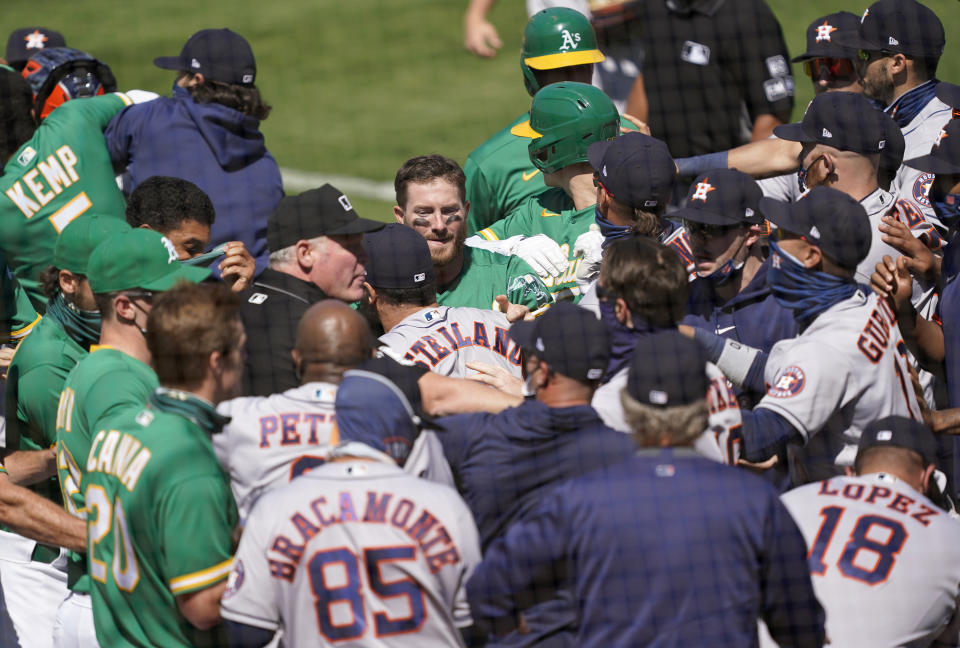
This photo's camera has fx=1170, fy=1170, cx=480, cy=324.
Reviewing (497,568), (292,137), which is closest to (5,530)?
(497,568)

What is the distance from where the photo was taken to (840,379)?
3.64 m

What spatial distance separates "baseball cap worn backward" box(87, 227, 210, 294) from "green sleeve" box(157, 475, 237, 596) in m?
0.77

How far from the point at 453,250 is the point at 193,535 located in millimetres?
1945

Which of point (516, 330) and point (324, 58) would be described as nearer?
point (516, 330)

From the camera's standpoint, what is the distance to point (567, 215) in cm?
495

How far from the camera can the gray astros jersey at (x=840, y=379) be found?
361 cm

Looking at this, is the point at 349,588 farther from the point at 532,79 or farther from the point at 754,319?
the point at 532,79

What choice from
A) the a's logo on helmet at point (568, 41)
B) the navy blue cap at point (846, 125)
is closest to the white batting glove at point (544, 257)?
the navy blue cap at point (846, 125)

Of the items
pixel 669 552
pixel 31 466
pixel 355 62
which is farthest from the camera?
pixel 355 62

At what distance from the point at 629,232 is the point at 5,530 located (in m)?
2.79

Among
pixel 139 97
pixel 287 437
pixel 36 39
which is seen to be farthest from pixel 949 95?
pixel 36 39

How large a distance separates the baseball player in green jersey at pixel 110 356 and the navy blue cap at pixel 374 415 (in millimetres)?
723

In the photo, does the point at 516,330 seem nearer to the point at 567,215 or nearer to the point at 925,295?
the point at 567,215

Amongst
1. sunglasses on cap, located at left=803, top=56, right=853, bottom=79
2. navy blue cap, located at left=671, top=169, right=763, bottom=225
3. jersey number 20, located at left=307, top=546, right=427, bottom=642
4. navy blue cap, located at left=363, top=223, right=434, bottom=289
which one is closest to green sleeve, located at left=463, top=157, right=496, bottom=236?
navy blue cap, located at left=363, top=223, right=434, bottom=289
